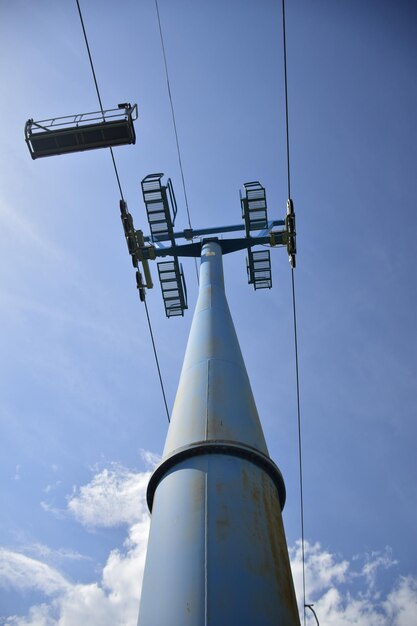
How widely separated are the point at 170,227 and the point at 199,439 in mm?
11799

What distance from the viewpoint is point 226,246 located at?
48.9 feet

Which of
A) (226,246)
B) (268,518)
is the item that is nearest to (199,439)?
(268,518)

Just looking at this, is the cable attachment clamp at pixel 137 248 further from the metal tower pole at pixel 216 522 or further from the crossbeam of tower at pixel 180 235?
the metal tower pole at pixel 216 522

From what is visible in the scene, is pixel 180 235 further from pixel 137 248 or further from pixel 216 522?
pixel 216 522

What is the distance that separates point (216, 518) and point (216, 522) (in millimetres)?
36

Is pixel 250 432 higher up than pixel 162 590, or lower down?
higher up

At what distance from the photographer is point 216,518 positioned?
3852 mm

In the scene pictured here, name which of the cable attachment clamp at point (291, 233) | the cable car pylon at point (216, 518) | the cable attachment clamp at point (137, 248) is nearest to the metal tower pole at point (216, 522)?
the cable car pylon at point (216, 518)

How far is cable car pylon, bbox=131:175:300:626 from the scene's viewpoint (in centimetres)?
332

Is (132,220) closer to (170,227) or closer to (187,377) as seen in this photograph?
(170,227)

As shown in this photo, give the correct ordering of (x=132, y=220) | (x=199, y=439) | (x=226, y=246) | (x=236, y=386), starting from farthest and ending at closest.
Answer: (x=226, y=246) → (x=132, y=220) → (x=236, y=386) → (x=199, y=439)

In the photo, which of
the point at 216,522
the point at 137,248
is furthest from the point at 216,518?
the point at 137,248

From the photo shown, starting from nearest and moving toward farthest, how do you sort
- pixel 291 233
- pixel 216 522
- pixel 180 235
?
pixel 216 522
pixel 291 233
pixel 180 235

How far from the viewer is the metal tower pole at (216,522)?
332 cm
